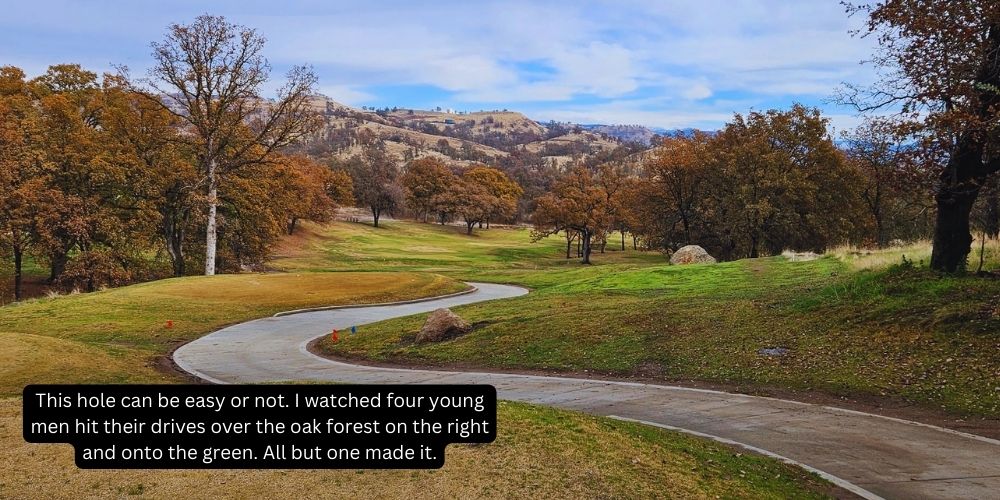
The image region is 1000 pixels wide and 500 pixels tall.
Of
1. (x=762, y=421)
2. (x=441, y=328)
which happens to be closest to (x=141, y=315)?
(x=441, y=328)

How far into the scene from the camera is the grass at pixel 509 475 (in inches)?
232

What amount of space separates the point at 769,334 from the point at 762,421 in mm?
6127

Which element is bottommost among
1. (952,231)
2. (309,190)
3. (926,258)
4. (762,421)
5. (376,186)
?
(762,421)

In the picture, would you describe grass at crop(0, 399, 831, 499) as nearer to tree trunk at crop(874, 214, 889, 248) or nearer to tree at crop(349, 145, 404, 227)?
tree trunk at crop(874, 214, 889, 248)

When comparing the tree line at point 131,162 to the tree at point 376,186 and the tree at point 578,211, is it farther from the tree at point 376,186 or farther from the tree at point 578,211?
the tree at point 376,186

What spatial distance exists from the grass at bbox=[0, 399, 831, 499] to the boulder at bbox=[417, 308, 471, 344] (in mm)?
12263

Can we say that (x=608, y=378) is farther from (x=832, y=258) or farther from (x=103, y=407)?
(x=832, y=258)

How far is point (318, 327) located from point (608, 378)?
50.0 feet

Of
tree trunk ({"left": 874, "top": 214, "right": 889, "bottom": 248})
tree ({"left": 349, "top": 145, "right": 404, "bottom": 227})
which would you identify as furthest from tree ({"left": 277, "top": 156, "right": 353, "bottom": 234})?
tree trunk ({"left": 874, "top": 214, "right": 889, "bottom": 248})

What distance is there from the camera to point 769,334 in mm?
16938

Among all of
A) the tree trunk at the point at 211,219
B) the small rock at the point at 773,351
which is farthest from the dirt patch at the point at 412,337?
the tree trunk at the point at 211,219

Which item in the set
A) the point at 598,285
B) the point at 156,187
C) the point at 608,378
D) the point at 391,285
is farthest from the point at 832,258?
the point at 156,187

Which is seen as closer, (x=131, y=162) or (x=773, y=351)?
(x=773, y=351)

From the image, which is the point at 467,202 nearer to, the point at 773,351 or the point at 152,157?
the point at 152,157
